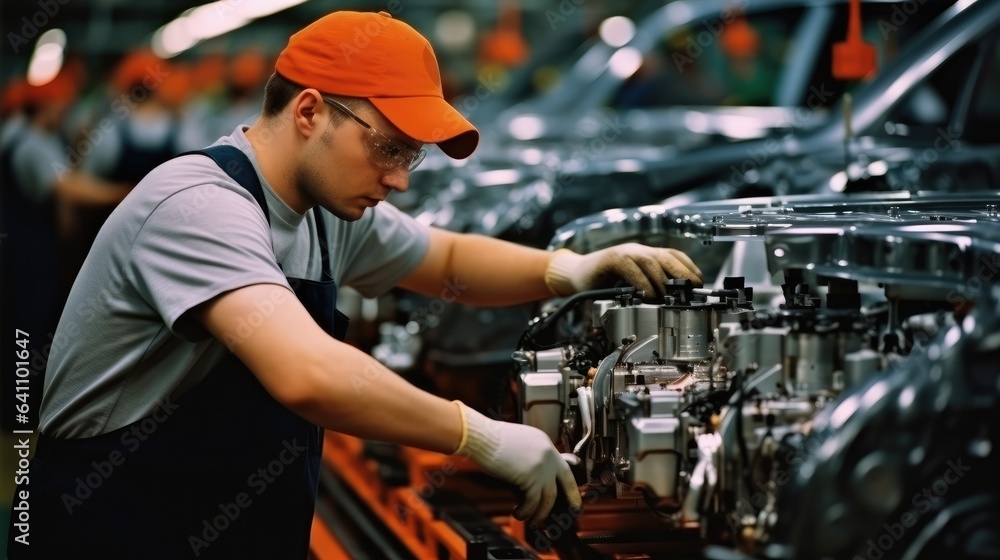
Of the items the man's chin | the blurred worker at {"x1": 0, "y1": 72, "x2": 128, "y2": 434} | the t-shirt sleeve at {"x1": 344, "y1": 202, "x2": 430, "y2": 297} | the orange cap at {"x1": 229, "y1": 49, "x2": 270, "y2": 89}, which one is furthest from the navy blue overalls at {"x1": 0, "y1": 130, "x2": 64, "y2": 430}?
the orange cap at {"x1": 229, "y1": 49, "x2": 270, "y2": 89}

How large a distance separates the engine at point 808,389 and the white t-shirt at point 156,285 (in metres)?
0.69

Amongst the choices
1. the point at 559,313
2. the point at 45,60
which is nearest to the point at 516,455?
the point at 559,313

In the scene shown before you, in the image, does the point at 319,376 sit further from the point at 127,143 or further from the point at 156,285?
the point at 127,143

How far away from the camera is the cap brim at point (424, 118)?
2.14 meters

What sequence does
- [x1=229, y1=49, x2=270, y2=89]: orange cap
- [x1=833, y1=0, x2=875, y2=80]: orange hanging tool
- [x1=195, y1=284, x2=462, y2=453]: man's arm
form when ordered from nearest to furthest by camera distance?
[x1=195, y1=284, x2=462, y2=453]: man's arm, [x1=833, y1=0, x2=875, y2=80]: orange hanging tool, [x1=229, y1=49, x2=270, y2=89]: orange cap

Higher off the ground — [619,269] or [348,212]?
[348,212]

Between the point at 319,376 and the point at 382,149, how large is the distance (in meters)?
0.54

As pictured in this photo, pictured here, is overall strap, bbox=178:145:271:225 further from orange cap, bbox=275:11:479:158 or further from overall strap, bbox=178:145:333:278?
orange cap, bbox=275:11:479:158

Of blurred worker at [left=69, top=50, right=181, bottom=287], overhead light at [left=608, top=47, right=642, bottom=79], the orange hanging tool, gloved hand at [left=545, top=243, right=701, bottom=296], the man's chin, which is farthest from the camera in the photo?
blurred worker at [left=69, top=50, right=181, bottom=287]

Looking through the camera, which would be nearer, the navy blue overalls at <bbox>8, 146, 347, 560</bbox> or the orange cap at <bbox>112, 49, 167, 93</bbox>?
the navy blue overalls at <bbox>8, 146, 347, 560</bbox>

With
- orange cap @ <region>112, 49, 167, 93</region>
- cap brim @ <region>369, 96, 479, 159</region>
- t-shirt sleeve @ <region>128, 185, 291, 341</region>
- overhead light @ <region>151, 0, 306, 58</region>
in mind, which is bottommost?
t-shirt sleeve @ <region>128, 185, 291, 341</region>

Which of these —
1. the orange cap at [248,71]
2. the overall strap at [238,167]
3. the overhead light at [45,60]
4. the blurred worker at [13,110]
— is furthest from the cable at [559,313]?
the orange cap at [248,71]

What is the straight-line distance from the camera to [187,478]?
2.22m

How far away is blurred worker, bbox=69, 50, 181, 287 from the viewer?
22.6 ft
